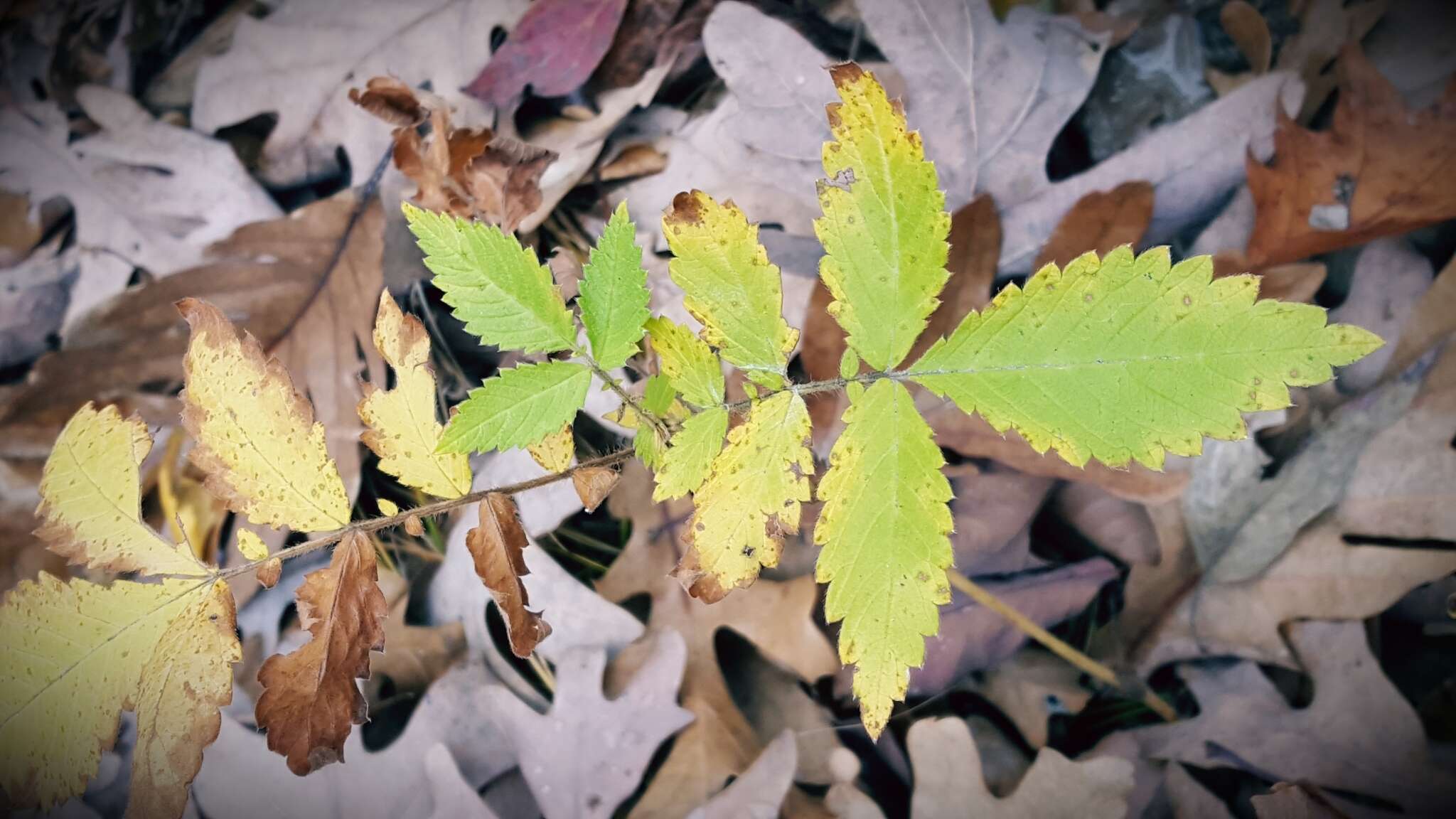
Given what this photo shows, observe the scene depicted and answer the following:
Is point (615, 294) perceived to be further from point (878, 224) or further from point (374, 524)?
point (374, 524)

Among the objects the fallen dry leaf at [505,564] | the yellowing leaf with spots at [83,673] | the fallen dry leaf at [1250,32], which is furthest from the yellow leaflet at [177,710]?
the fallen dry leaf at [1250,32]

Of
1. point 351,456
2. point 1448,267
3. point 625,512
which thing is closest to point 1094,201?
point 1448,267

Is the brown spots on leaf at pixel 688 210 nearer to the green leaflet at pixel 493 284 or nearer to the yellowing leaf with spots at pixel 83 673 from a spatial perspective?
the green leaflet at pixel 493 284

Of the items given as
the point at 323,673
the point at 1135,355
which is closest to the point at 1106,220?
the point at 1135,355

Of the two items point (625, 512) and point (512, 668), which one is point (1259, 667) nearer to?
point (625, 512)

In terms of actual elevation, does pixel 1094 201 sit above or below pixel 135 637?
above

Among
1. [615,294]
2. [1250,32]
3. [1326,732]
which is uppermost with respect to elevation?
[1250,32]
